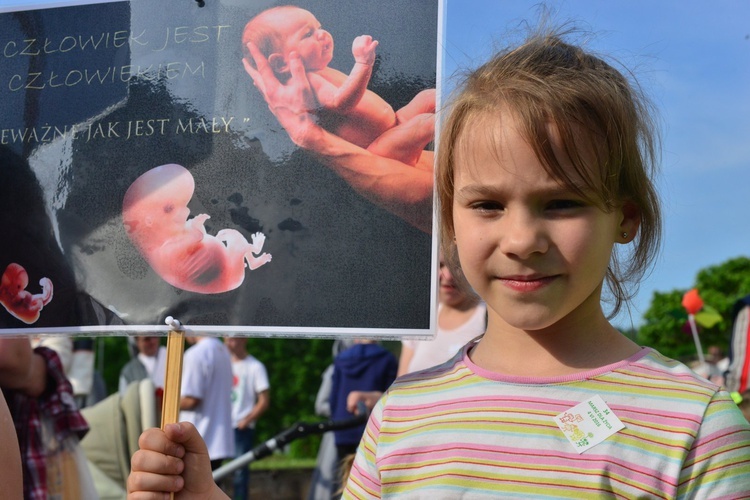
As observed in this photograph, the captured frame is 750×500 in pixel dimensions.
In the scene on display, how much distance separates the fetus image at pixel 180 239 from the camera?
186cm

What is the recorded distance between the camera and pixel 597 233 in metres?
1.57

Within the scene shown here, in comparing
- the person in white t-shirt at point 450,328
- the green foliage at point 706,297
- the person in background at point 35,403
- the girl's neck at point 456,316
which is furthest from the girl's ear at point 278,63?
the green foliage at point 706,297

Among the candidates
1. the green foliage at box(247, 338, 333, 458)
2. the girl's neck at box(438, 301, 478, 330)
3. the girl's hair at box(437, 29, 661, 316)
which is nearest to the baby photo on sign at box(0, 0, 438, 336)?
the girl's hair at box(437, 29, 661, 316)

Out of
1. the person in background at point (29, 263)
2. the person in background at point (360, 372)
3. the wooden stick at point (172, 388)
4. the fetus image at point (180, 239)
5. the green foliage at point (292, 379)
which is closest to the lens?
the wooden stick at point (172, 388)

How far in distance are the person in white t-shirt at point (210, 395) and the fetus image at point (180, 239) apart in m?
5.11

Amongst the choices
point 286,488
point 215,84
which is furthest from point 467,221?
point 286,488

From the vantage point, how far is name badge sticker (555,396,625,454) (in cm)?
152

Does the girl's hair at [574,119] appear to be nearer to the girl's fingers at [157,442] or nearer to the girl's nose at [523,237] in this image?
the girl's nose at [523,237]

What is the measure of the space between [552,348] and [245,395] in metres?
6.90

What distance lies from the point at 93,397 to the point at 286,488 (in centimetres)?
257

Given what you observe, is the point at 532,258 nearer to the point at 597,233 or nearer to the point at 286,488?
the point at 597,233

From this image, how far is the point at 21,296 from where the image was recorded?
6.52 feet

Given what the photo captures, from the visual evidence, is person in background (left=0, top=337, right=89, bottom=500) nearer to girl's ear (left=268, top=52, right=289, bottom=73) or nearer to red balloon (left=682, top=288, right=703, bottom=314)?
girl's ear (left=268, top=52, right=289, bottom=73)

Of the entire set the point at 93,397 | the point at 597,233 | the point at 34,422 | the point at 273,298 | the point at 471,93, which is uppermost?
the point at 471,93
